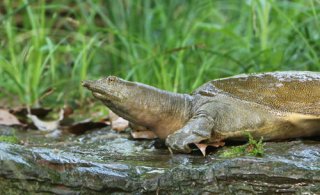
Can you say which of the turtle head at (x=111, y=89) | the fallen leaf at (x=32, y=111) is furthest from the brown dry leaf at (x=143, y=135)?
the fallen leaf at (x=32, y=111)

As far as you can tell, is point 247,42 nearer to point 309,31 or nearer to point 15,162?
point 309,31

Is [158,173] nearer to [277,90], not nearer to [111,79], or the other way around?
[111,79]

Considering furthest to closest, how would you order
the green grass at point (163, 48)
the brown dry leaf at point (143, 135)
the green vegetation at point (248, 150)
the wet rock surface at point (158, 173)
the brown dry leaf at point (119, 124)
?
the green grass at point (163, 48) < the brown dry leaf at point (119, 124) < the brown dry leaf at point (143, 135) < the green vegetation at point (248, 150) < the wet rock surface at point (158, 173)

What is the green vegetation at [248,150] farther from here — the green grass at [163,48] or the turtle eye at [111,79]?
the green grass at [163,48]

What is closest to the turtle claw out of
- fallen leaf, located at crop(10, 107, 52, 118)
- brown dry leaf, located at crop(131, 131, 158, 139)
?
brown dry leaf, located at crop(131, 131, 158, 139)

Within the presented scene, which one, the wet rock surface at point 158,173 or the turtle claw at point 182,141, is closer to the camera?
the wet rock surface at point 158,173

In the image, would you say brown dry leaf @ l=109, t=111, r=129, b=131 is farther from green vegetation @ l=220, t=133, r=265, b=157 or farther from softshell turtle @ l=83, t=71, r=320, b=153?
green vegetation @ l=220, t=133, r=265, b=157

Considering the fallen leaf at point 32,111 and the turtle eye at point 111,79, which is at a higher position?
the turtle eye at point 111,79
